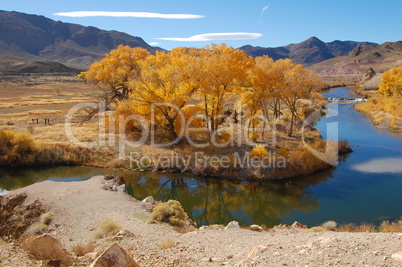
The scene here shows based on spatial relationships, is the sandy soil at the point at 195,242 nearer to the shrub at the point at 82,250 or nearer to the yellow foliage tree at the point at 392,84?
the shrub at the point at 82,250

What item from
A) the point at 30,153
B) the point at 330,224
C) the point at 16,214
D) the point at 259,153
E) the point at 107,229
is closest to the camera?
the point at 107,229

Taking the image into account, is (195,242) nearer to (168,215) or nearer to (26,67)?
(168,215)

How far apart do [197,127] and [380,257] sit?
832 inches

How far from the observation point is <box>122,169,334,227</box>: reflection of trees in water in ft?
56.1

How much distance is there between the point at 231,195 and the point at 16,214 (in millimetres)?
11914

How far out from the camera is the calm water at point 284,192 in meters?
16.6

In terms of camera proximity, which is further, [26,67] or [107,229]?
[26,67]

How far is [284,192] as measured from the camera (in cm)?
1978

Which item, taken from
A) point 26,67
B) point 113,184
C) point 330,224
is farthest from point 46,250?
point 26,67

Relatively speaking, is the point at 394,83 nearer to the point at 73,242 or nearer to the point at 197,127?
the point at 197,127

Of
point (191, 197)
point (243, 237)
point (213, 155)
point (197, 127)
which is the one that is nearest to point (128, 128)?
Answer: point (197, 127)

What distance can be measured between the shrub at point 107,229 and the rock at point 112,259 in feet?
16.1

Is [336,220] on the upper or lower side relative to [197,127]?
lower

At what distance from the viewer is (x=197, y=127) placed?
89.6ft
